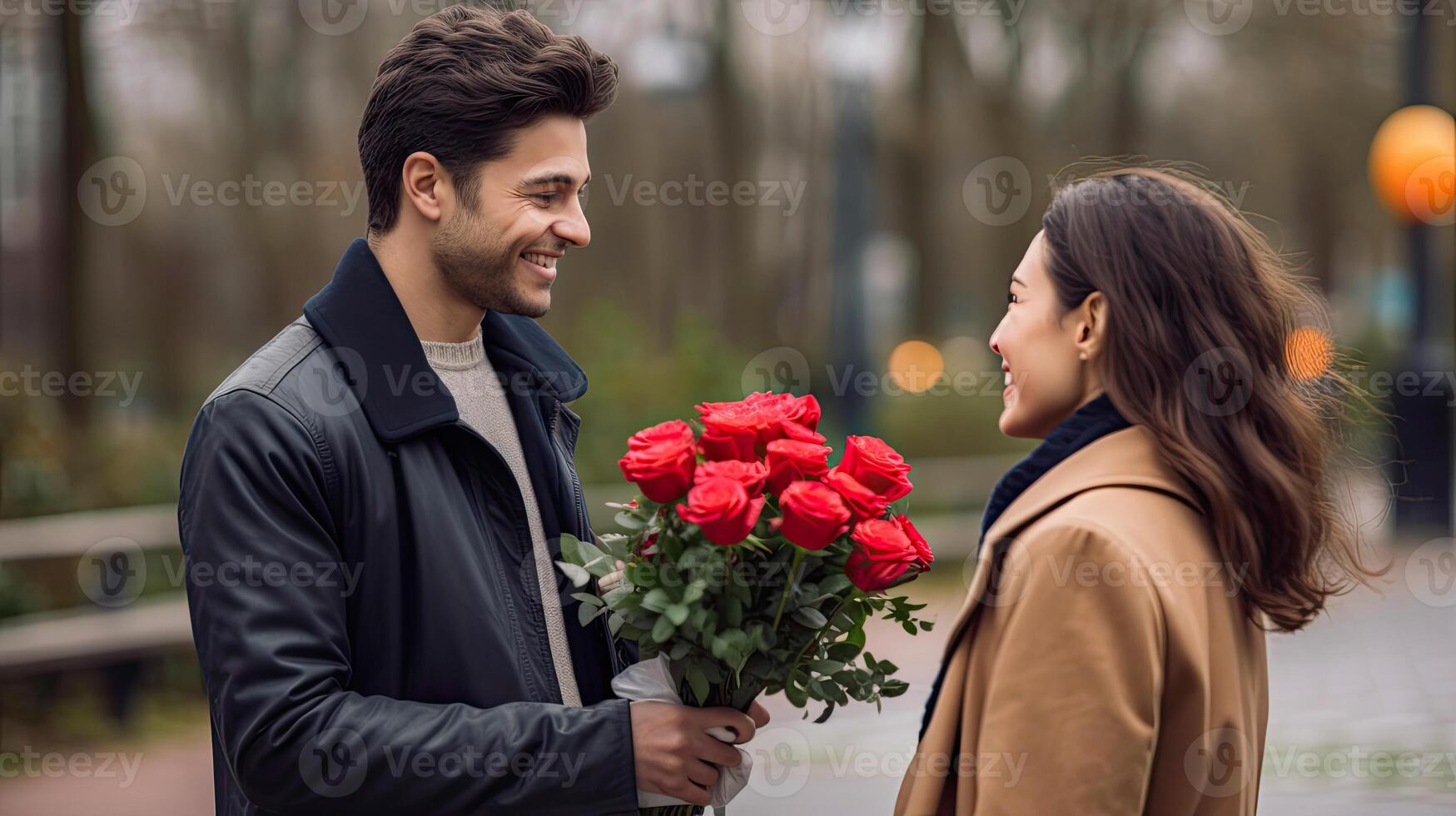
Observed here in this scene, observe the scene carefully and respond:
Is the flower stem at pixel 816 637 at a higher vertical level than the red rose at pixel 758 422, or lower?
lower

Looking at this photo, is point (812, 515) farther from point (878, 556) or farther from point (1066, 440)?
point (1066, 440)

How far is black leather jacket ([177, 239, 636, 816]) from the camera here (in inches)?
86.9

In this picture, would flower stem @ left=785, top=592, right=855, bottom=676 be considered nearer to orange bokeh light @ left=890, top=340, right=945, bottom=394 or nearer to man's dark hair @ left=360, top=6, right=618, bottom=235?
man's dark hair @ left=360, top=6, right=618, bottom=235

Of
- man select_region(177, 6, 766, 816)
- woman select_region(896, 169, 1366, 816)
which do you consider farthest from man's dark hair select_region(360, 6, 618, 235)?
woman select_region(896, 169, 1366, 816)

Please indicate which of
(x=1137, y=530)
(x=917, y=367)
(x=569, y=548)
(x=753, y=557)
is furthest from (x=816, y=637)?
(x=917, y=367)

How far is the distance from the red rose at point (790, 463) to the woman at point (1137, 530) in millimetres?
344

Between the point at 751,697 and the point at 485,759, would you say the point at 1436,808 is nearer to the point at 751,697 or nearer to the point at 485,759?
the point at 751,697

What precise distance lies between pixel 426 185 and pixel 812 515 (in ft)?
3.64

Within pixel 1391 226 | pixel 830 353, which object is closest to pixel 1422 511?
pixel 830 353

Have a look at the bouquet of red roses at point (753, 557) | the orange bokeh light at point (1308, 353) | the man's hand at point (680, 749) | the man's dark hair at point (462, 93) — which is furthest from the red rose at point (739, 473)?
the orange bokeh light at point (1308, 353)

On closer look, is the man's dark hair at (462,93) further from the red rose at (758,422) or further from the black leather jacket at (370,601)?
the red rose at (758,422)

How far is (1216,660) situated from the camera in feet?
7.22

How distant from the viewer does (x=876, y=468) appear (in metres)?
2.42

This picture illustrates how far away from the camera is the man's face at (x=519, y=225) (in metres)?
2.64
